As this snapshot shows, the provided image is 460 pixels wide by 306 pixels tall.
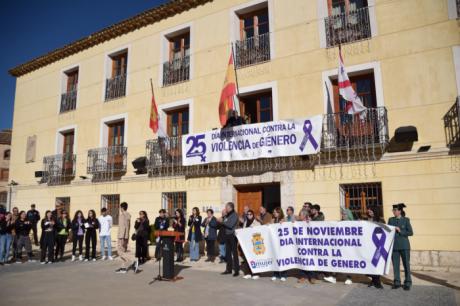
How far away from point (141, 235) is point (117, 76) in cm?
856

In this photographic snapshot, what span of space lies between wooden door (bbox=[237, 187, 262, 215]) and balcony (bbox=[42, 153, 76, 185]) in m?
8.99

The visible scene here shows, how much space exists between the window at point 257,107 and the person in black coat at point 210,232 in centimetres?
364

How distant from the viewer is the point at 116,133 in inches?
640

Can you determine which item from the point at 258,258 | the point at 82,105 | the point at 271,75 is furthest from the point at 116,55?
the point at 258,258

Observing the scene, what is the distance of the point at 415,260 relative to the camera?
29.7 ft

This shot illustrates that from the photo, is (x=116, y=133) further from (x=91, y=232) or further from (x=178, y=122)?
(x=91, y=232)

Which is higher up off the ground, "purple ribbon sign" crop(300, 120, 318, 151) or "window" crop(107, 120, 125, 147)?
"window" crop(107, 120, 125, 147)

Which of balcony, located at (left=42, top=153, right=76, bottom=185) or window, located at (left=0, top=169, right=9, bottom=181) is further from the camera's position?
window, located at (left=0, top=169, right=9, bottom=181)

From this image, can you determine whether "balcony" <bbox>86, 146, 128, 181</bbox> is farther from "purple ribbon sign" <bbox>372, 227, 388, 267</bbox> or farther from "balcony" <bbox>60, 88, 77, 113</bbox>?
"purple ribbon sign" <bbox>372, 227, 388, 267</bbox>

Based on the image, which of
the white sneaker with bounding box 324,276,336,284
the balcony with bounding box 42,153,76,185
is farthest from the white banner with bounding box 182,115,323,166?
the balcony with bounding box 42,153,76,185

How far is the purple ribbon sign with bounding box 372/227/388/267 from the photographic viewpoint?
716 centimetres

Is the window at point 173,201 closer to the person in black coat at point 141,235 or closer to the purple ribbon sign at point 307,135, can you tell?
the person in black coat at point 141,235

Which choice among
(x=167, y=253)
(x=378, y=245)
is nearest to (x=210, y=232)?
(x=167, y=253)

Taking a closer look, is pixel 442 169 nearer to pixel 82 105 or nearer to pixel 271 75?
pixel 271 75
